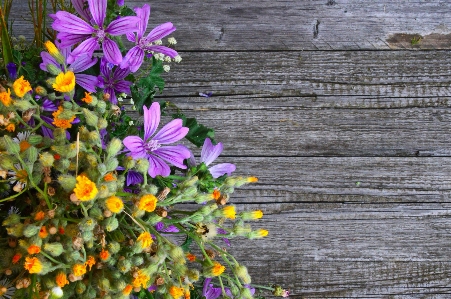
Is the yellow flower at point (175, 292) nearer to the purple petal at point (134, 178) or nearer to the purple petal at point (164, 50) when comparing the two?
the purple petal at point (134, 178)

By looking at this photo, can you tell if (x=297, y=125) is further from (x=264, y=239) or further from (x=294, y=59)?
(x=264, y=239)

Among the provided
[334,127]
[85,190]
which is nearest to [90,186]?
[85,190]

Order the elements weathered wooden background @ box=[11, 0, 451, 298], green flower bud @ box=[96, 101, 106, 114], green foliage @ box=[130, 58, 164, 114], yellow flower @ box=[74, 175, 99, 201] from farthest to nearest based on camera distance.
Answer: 1. weathered wooden background @ box=[11, 0, 451, 298]
2. green foliage @ box=[130, 58, 164, 114]
3. green flower bud @ box=[96, 101, 106, 114]
4. yellow flower @ box=[74, 175, 99, 201]

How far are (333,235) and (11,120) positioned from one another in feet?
2.29

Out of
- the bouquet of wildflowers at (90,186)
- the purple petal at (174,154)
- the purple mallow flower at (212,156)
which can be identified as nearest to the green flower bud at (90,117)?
the bouquet of wildflowers at (90,186)

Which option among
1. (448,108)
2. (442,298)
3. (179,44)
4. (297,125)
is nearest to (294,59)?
(297,125)

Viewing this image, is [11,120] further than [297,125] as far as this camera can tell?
No

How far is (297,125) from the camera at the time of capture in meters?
1.04

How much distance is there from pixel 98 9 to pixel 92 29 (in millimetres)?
33

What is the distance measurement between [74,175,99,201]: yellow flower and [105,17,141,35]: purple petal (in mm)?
211

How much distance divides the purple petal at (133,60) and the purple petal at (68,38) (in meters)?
0.06

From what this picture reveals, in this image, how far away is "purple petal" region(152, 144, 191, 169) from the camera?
0.66m

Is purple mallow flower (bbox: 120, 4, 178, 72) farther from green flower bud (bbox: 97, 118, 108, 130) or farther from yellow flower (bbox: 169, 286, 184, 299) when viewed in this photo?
yellow flower (bbox: 169, 286, 184, 299)

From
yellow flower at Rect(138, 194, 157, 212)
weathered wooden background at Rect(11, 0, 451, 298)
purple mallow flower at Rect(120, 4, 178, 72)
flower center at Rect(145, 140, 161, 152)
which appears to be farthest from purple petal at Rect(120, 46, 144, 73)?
weathered wooden background at Rect(11, 0, 451, 298)
